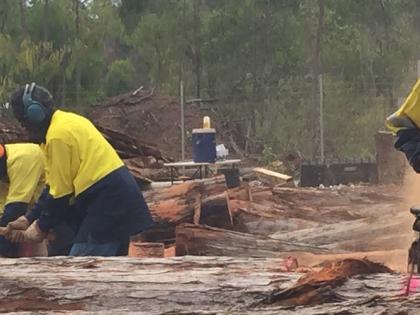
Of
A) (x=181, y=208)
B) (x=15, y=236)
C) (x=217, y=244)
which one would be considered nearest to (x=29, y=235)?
(x=15, y=236)

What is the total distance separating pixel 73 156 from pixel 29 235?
676mm

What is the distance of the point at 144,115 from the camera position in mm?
26734

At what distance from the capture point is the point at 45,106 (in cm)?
575

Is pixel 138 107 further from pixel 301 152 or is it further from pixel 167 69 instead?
pixel 301 152

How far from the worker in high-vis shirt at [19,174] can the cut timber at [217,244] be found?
1.28 metres

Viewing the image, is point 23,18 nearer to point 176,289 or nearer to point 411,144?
point 411,144

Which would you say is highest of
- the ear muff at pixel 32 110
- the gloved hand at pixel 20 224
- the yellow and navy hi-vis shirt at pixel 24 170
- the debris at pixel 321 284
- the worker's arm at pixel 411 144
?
the ear muff at pixel 32 110

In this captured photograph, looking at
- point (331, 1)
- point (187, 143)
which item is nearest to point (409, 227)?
point (187, 143)

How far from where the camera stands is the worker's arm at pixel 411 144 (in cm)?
457

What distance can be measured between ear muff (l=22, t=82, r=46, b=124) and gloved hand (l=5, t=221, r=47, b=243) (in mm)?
673

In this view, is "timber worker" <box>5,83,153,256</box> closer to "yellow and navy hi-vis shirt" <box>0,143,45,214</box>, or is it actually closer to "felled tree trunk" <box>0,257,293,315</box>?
"yellow and navy hi-vis shirt" <box>0,143,45,214</box>

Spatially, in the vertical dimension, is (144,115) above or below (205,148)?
below

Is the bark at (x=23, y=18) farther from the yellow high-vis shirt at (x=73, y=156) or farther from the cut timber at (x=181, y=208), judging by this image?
the yellow high-vis shirt at (x=73, y=156)

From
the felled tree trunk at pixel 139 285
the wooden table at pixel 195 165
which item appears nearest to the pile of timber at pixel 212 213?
the wooden table at pixel 195 165
